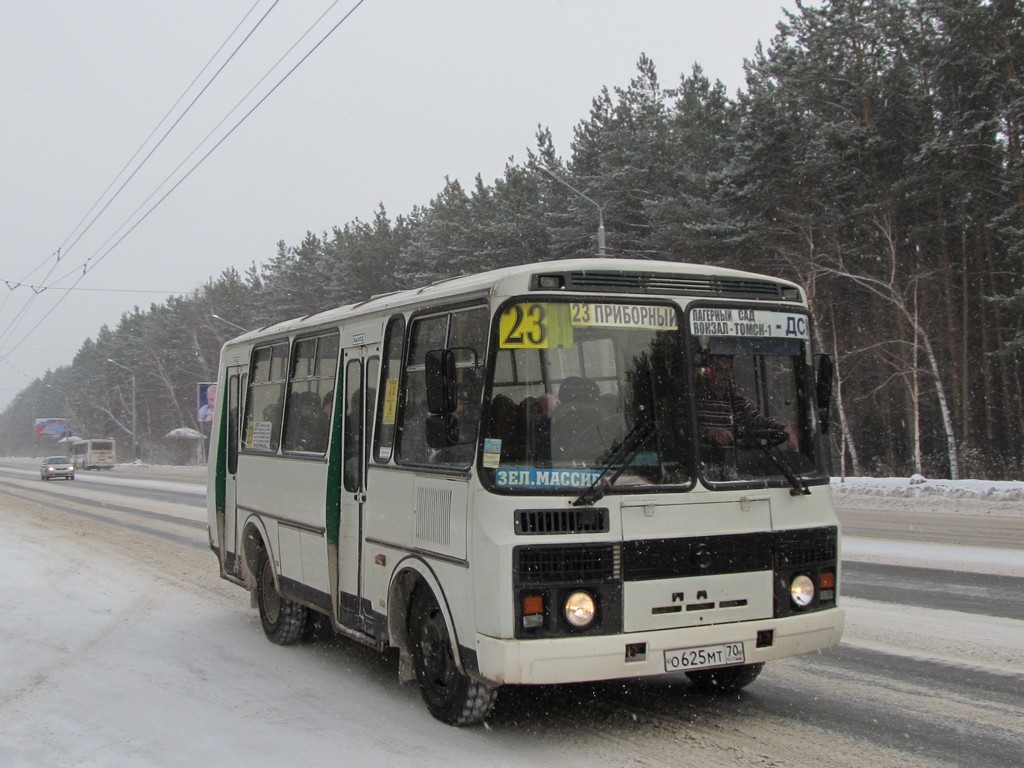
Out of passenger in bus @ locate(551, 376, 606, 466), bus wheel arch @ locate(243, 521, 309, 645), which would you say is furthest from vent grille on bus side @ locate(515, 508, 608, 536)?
bus wheel arch @ locate(243, 521, 309, 645)

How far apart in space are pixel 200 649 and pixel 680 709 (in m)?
4.49

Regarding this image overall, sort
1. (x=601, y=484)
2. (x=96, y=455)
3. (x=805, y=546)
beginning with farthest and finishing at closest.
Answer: (x=96, y=455)
(x=805, y=546)
(x=601, y=484)

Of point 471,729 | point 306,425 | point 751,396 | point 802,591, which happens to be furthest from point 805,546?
point 306,425

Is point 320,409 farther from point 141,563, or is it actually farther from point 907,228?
point 907,228

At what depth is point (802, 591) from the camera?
606 centimetres

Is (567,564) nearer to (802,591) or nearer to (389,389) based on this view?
(802,591)

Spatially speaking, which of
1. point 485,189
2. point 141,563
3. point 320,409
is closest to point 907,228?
point 485,189

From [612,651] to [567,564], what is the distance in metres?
0.52

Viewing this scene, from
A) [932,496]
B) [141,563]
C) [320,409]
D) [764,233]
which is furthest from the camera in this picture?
[764,233]

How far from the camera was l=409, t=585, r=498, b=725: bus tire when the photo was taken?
5.92m

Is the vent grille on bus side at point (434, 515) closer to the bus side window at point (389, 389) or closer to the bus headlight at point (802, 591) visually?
the bus side window at point (389, 389)

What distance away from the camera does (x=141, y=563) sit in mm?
15430

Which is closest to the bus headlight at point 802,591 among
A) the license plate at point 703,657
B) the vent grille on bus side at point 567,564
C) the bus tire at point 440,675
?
the license plate at point 703,657

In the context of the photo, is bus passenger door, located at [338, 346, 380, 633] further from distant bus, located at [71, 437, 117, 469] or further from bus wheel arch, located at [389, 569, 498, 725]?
distant bus, located at [71, 437, 117, 469]
